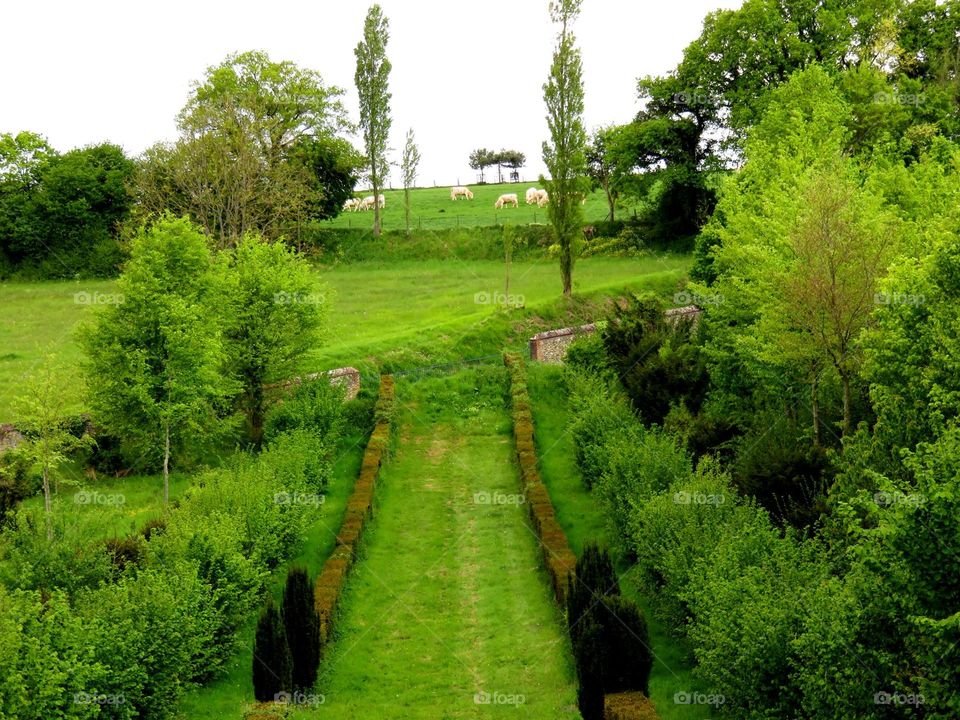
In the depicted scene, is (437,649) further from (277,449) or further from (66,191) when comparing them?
(66,191)

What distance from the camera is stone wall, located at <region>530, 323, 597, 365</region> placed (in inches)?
1690

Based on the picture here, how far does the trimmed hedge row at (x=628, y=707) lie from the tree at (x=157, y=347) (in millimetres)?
15377

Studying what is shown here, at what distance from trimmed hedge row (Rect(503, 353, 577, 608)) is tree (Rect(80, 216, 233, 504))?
1029cm

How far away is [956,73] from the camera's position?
5681cm

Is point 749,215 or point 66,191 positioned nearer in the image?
point 749,215

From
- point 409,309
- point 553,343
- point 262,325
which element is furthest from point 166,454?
point 409,309

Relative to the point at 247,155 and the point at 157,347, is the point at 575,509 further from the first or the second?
the point at 247,155

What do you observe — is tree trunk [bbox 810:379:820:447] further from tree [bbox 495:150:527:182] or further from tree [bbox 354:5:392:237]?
tree [bbox 495:150:527:182]

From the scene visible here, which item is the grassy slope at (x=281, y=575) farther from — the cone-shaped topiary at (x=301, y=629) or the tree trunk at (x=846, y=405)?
the tree trunk at (x=846, y=405)

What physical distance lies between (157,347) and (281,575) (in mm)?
8369

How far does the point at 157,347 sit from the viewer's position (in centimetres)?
2964

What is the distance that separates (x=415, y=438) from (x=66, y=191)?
4078 centimetres

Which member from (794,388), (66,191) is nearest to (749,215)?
(794,388)

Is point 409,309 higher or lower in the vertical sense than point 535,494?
higher
